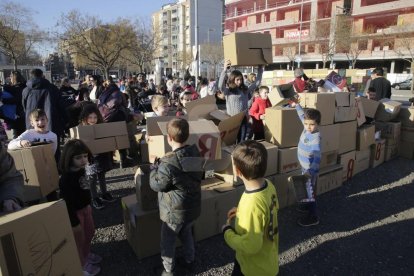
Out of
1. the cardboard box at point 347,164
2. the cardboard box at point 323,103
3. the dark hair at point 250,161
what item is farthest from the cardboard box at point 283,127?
the dark hair at point 250,161

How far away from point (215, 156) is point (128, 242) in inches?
54.3

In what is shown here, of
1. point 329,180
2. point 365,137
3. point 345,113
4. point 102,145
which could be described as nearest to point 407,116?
point 365,137

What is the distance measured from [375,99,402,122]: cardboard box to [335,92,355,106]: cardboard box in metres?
1.78

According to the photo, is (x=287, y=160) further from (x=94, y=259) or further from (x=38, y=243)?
(x=38, y=243)

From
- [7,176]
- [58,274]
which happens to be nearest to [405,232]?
[58,274]

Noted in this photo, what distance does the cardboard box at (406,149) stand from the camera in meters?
6.74

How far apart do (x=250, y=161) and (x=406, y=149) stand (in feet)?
20.8

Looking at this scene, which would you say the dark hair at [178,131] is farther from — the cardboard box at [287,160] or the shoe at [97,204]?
the shoe at [97,204]

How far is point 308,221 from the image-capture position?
387 centimetres

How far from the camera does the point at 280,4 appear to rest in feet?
165

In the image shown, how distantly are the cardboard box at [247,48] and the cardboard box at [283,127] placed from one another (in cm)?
108

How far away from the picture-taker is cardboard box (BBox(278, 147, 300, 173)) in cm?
423

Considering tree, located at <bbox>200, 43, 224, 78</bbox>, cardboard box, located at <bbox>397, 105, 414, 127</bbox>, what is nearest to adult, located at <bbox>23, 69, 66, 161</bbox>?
cardboard box, located at <bbox>397, 105, 414, 127</bbox>

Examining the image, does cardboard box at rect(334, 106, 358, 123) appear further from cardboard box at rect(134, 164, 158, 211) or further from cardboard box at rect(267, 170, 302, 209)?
cardboard box at rect(134, 164, 158, 211)
